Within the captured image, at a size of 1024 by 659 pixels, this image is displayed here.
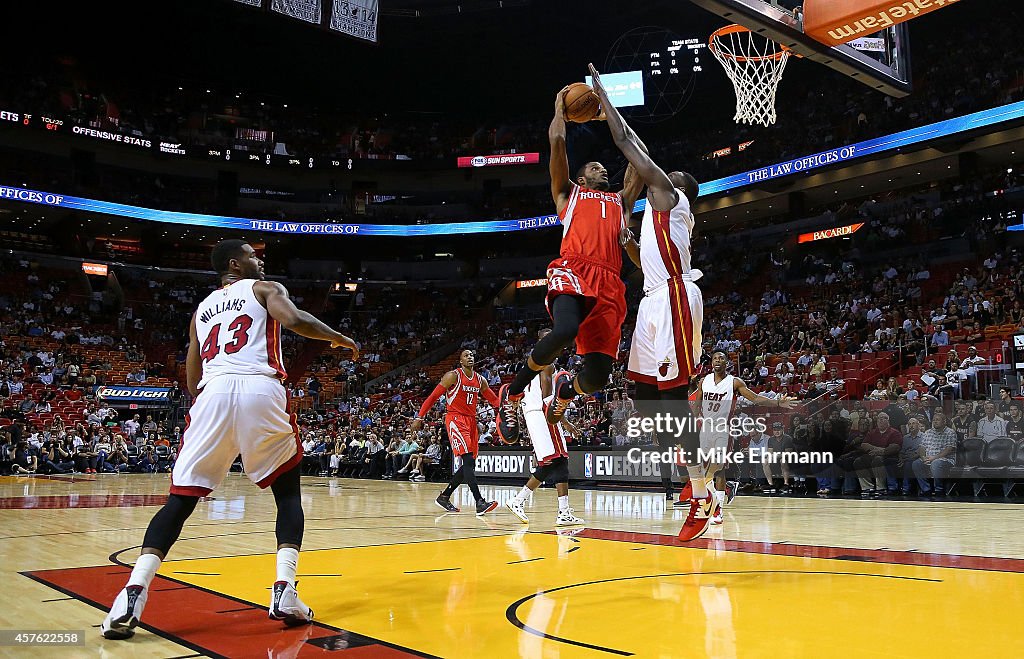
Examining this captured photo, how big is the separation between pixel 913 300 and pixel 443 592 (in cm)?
1860

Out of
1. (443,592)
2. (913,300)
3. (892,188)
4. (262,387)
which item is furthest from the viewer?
(892,188)

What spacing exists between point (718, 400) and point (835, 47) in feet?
13.0

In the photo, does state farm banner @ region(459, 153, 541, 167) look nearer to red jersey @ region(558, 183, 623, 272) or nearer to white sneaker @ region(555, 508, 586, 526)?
white sneaker @ region(555, 508, 586, 526)

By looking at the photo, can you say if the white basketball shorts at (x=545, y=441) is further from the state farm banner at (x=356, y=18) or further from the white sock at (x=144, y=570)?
the state farm banner at (x=356, y=18)

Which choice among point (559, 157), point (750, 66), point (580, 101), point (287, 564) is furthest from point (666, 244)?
point (750, 66)

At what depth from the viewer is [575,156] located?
98.9 ft

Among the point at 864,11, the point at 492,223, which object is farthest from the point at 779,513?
the point at 492,223

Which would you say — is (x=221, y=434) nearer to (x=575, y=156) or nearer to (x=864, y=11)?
(x=864, y=11)

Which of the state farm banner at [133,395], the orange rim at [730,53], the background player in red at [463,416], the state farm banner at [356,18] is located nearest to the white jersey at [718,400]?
the background player in red at [463,416]

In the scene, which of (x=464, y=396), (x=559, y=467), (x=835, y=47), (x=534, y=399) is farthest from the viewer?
(x=464, y=396)

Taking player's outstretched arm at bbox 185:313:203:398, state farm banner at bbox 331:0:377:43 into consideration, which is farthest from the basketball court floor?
state farm banner at bbox 331:0:377:43

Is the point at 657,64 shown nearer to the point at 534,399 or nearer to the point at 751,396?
the point at 751,396

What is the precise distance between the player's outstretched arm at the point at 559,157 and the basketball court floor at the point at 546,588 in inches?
89.4

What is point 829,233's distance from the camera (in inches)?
1033
